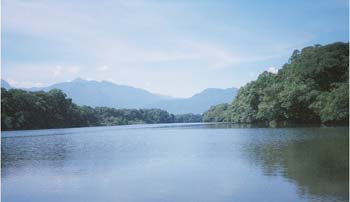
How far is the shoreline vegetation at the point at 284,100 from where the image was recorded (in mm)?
68812

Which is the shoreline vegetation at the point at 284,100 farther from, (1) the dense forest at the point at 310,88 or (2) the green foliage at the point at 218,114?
(2) the green foliage at the point at 218,114

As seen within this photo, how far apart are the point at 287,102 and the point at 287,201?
65.8 m

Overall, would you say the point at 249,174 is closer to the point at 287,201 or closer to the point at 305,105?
the point at 287,201

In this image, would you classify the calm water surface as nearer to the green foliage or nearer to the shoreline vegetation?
the shoreline vegetation

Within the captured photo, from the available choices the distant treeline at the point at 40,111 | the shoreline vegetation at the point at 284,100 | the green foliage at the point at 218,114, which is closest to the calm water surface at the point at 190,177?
the shoreline vegetation at the point at 284,100

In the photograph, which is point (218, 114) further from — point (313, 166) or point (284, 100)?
point (313, 166)

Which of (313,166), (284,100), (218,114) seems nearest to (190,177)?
(313,166)

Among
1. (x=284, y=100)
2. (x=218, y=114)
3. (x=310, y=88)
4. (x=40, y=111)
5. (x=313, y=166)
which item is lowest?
(x=313, y=166)

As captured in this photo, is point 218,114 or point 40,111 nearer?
point 40,111

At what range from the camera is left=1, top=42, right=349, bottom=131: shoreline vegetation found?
226 ft

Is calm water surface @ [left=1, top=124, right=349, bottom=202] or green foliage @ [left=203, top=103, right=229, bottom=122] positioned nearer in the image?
calm water surface @ [left=1, top=124, right=349, bottom=202]

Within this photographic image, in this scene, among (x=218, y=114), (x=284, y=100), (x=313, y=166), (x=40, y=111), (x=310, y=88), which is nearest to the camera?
(x=313, y=166)

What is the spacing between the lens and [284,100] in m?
78.6

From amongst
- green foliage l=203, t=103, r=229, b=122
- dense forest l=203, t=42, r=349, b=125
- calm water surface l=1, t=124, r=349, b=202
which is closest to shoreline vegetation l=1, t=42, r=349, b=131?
dense forest l=203, t=42, r=349, b=125
